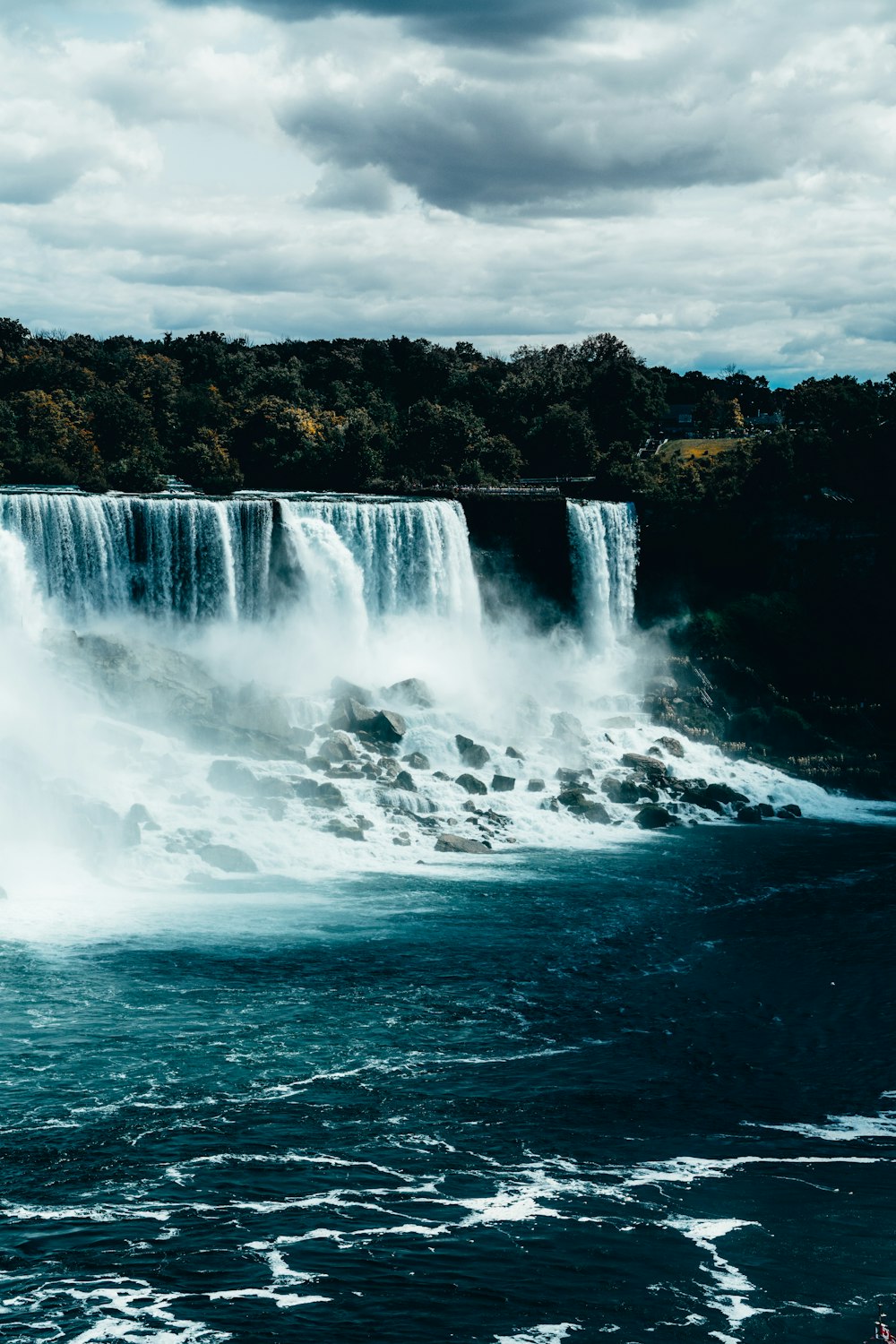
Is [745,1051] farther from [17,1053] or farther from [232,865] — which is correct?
[232,865]

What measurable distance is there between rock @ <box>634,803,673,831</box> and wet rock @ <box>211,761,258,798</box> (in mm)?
13737

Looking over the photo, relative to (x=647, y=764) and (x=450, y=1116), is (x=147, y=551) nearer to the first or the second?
(x=647, y=764)

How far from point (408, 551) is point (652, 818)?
65.8ft

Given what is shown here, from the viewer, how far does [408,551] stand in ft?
215

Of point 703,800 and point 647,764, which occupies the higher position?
point 647,764

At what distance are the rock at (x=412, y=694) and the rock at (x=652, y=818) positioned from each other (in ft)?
34.8

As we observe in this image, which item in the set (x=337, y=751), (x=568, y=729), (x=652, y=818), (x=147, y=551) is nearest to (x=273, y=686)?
(x=337, y=751)

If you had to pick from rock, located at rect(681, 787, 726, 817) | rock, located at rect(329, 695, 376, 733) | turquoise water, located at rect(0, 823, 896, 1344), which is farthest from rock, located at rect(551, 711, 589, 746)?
turquoise water, located at rect(0, 823, 896, 1344)

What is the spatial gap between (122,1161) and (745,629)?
4960 cm

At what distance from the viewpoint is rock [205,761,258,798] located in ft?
158

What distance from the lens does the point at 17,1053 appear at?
28.8m

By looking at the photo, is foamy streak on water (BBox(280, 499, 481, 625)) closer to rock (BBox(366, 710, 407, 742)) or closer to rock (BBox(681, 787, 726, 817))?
rock (BBox(366, 710, 407, 742))

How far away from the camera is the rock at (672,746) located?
57938 mm

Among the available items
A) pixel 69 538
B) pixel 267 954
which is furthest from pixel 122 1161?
pixel 69 538
